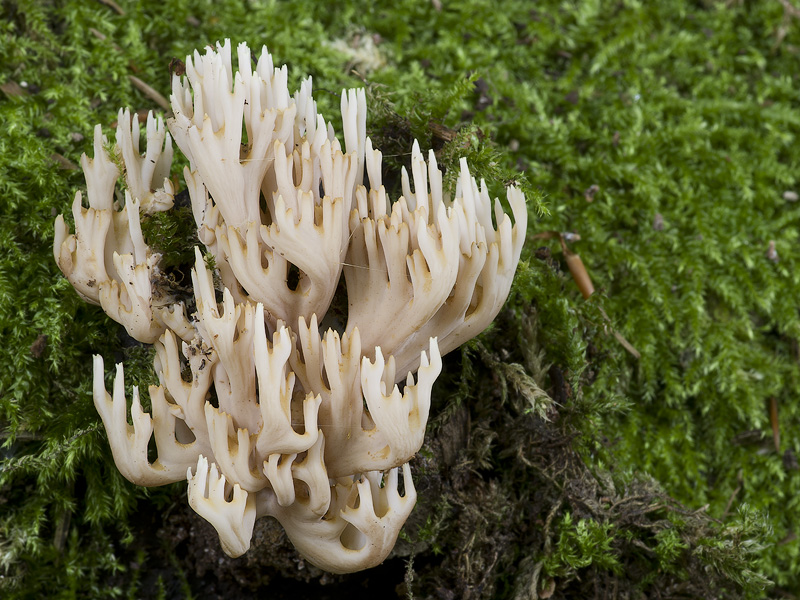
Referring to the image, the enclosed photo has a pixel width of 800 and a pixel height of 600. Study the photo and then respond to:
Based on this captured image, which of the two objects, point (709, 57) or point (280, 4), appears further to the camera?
point (709, 57)

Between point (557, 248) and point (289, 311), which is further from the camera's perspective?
point (557, 248)

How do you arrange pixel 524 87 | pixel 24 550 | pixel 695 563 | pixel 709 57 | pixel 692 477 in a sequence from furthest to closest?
pixel 709 57
pixel 524 87
pixel 692 477
pixel 695 563
pixel 24 550

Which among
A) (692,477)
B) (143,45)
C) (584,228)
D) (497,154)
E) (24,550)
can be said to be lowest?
(24,550)

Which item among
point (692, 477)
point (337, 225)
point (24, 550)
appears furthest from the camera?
point (692, 477)

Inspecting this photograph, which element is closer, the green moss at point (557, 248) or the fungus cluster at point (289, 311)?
the fungus cluster at point (289, 311)

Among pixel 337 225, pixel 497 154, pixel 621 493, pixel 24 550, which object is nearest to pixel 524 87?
pixel 497 154

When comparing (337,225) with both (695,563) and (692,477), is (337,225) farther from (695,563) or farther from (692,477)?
(692,477)

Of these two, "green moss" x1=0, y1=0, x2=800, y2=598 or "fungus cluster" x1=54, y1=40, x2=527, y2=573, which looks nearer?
"fungus cluster" x1=54, y1=40, x2=527, y2=573

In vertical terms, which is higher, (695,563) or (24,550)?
(695,563)
